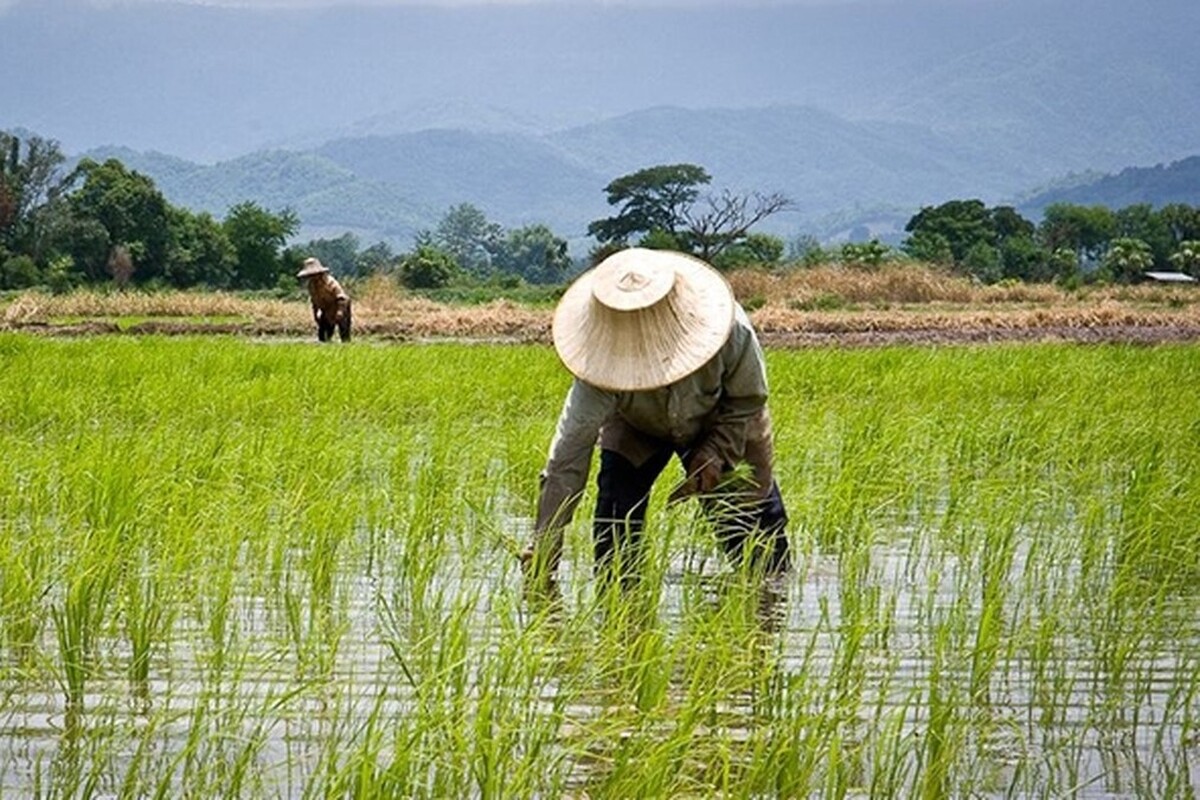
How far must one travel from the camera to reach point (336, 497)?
493cm

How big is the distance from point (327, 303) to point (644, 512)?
10.8 metres

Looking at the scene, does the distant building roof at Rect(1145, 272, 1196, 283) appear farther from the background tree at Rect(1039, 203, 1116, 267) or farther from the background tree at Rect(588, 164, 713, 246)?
the background tree at Rect(1039, 203, 1116, 267)

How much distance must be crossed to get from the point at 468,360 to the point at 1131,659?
8.43 metres

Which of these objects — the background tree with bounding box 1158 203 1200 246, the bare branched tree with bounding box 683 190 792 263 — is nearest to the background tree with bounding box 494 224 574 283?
the background tree with bounding box 1158 203 1200 246

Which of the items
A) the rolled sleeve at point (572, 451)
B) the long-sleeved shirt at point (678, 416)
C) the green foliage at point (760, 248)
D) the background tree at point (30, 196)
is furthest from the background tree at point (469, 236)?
the rolled sleeve at point (572, 451)

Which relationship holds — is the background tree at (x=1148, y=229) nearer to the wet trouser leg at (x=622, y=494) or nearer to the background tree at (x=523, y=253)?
the background tree at (x=523, y=253)

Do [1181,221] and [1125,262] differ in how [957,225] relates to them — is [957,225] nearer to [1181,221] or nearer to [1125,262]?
[1125,262]

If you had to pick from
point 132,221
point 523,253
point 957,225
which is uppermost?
point 132,221

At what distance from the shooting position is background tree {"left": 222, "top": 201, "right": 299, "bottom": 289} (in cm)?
4438

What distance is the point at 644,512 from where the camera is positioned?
4207mm

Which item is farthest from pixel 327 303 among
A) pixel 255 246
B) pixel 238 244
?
pixel 255 246

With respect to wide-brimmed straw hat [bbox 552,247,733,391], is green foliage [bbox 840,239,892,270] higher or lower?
lower

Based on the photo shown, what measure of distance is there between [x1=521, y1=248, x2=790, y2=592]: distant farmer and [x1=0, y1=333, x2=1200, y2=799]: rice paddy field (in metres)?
0.13

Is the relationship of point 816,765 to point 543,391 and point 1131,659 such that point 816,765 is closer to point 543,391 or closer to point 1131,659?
point 1131,659
